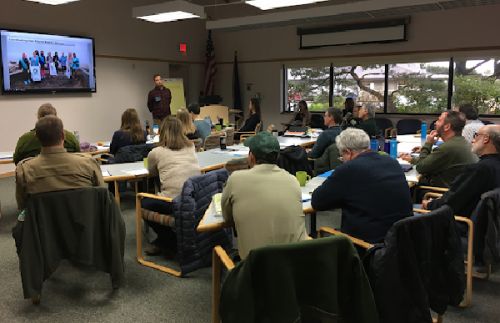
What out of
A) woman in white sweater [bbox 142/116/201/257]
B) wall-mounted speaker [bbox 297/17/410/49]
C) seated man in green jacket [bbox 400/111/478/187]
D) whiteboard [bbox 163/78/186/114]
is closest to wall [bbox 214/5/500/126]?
wall-mounted speaker [bbox 297/17/410/49]

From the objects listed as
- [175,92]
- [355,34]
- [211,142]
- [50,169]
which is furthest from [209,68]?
[50,169]

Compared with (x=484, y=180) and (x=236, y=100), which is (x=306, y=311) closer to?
(x=484, y=180)

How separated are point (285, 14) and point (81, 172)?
5.73 meters

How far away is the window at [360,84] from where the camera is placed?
32.8 feet

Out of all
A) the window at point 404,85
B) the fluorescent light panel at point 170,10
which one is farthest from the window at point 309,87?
the fluorescent light panel at point 170,10

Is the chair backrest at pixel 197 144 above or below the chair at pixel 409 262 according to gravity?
above

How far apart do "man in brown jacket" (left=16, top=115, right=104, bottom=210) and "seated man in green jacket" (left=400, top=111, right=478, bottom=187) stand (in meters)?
2.74

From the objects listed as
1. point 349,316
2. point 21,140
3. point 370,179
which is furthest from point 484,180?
point 21,140

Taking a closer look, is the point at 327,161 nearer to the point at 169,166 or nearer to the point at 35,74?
the point at 169,166

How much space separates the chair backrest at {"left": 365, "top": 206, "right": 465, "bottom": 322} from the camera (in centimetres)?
212

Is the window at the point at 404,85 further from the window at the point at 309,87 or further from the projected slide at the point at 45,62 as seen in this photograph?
the projected slide at the point at 45,62

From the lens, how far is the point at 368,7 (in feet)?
22.9

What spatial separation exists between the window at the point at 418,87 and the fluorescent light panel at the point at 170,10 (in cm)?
469

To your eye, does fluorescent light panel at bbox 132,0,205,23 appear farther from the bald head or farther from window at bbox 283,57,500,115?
the bald head
